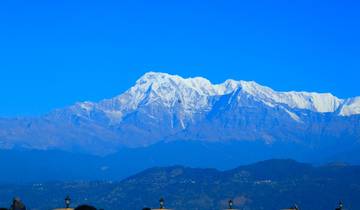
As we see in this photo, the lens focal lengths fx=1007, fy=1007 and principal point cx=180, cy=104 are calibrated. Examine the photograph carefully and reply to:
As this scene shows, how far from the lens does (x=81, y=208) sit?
3113 inches

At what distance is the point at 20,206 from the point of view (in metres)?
81.4

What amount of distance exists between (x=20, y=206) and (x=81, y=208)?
5.65 meters
